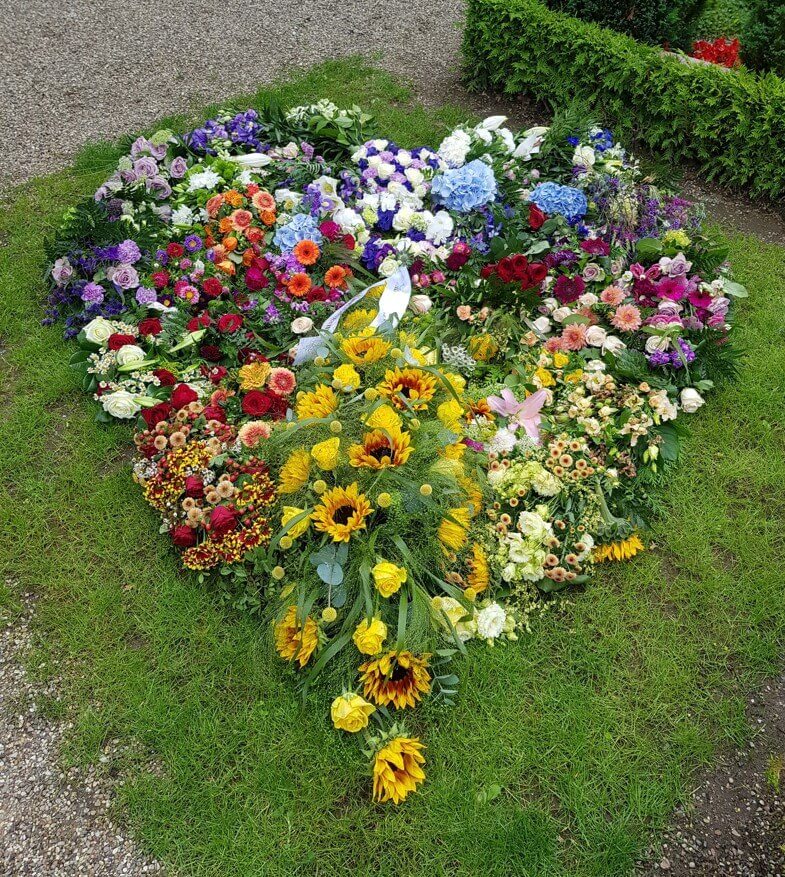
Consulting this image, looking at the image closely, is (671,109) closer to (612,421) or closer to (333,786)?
(612,421)

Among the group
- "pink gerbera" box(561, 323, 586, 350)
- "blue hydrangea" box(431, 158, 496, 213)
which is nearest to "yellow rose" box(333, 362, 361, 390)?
"pink gerbera" box(561, 323, 586, 350)

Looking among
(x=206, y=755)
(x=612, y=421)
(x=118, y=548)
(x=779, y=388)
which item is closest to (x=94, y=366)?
(x=118, y=548)

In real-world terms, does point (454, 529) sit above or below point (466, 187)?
below

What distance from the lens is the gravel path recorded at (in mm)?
2527

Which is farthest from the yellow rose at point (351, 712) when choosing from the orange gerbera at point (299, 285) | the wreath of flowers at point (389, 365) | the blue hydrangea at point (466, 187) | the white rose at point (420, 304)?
the blue hydrangea at point (466, 187)

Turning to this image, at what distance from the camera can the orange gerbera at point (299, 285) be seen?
12.7ft

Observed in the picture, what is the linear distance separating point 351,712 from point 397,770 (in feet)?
0.90

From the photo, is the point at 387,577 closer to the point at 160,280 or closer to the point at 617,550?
the point at 617,550

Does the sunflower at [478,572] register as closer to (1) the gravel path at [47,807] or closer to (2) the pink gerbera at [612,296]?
(1) the gravel path at [47,807]

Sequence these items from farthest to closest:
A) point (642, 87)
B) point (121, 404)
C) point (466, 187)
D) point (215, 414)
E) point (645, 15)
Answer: point (645, 15) → point (642, 87) → point (466, 187) → point (121, 404) → point (215, 414)

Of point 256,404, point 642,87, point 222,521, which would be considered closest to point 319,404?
point 256,404

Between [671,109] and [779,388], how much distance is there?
7.90 feet

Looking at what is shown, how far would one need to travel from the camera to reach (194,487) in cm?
321

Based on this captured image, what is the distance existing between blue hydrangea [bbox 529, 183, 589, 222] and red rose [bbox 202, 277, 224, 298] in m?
2.03
